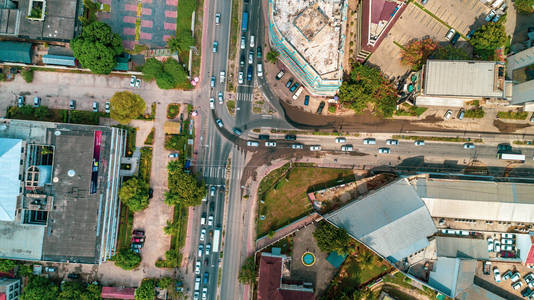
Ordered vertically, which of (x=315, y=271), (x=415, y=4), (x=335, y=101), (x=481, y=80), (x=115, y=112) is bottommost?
(x=315, y=271)

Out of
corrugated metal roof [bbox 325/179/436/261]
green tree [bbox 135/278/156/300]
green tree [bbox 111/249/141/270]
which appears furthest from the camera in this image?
green tree [bbox 111/249/141/270]

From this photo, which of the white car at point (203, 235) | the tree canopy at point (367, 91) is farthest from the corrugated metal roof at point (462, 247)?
the white car at point (203, 235)

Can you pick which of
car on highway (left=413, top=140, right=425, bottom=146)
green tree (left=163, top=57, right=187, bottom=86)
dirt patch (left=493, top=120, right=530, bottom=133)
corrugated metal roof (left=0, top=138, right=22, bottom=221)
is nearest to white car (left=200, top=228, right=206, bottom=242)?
green tree (left=163, top=57, right=187, bottom=86)

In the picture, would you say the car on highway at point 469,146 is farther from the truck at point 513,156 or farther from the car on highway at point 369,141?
the car on highway at point 369,141

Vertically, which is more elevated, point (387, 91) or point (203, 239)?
point (387, 91)

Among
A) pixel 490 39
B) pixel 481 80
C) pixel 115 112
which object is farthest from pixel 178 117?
pixel 490 39

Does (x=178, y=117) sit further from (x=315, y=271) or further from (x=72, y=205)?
(x=315, y=271)

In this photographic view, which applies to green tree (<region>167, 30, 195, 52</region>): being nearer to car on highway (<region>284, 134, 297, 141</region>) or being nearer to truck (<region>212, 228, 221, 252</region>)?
car on highway (<region>284, 134, 297, 141</region>)
